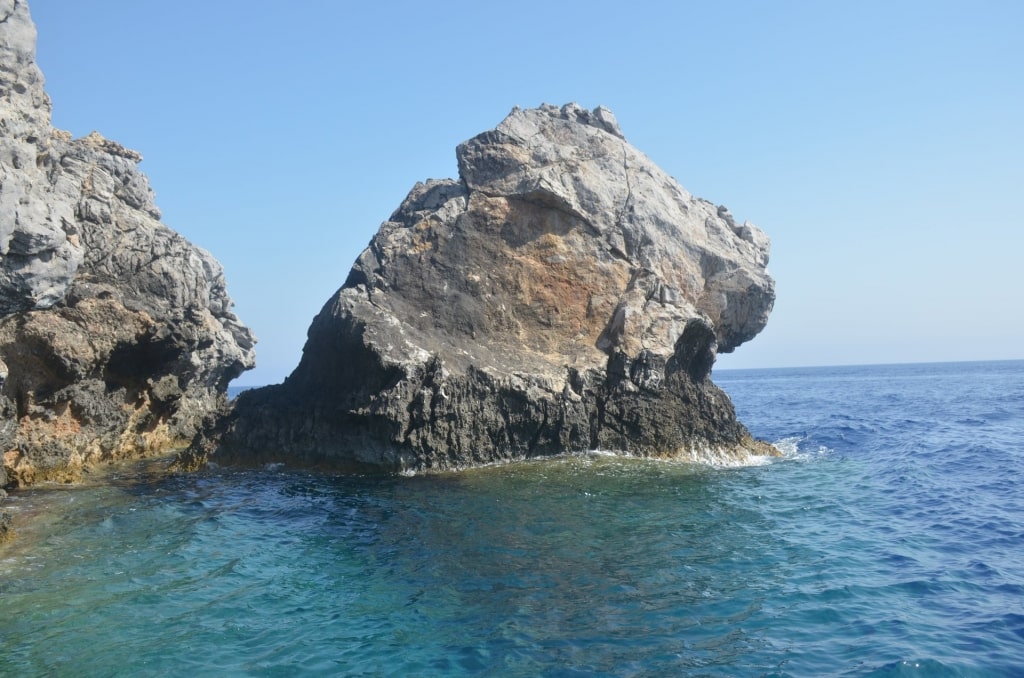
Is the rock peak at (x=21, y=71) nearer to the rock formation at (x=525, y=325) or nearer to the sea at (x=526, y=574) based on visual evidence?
the rock formation at (x=525, y=325)

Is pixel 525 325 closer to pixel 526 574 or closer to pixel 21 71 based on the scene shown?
pixel 526 574

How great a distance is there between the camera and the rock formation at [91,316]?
50.9 ft

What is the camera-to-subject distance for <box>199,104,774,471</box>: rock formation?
1953cm

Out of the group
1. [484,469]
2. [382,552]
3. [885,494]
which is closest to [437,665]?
[382,552]

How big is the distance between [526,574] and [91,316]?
1506 centimetres

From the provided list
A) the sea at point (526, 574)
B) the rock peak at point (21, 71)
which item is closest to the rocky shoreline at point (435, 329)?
the rock peak at point (21, 71)

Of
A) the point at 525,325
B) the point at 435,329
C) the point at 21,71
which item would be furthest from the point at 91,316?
the point at 525,325

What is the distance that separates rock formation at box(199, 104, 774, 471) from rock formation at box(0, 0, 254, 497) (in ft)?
8.76

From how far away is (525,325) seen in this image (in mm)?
21906

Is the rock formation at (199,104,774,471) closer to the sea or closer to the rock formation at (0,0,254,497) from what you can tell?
the sea

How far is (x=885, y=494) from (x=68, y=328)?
21537mm

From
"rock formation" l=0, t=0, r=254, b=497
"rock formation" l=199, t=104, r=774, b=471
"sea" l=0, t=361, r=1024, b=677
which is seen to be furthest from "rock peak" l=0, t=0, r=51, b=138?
"sea" l=0, t=361, r=1024, b=677

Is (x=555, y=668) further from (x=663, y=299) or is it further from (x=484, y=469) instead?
(x=663, y=299)

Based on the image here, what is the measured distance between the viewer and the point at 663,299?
2197 centimetres
